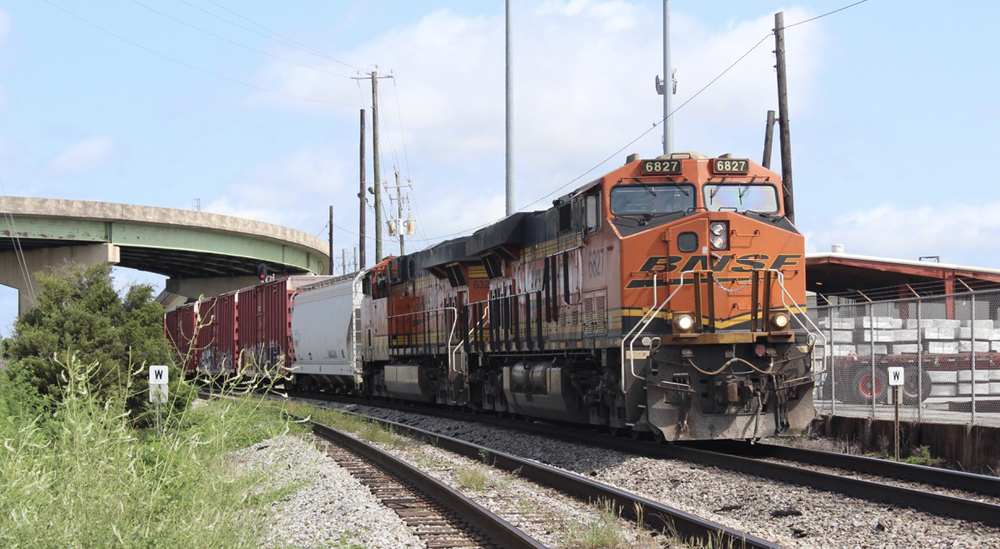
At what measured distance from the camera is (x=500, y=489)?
10.3 metres

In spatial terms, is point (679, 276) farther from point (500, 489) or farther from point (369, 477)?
point (369, 477)

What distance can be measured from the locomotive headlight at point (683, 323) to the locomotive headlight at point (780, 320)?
1.11 metres

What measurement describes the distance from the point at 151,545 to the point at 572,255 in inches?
363

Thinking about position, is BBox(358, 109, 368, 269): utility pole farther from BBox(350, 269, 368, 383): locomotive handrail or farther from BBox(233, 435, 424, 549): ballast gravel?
BBox(233, 435, 424, 549): ballast gravel

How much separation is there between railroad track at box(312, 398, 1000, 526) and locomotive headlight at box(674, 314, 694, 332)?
154cm

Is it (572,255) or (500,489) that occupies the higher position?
(572,255)

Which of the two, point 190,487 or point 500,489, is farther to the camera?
point 500,489

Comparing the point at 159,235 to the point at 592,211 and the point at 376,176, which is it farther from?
the point at 592,211

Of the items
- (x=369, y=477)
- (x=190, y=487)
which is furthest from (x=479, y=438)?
(x=190, y=487)

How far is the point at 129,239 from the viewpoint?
43938 mm

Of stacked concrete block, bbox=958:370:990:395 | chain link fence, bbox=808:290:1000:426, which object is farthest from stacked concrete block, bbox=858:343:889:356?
stacked concrete block, bbox=958:370:990:395

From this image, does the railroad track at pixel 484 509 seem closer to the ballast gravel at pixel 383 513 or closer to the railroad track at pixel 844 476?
the ballast gravel at pixel 383 513

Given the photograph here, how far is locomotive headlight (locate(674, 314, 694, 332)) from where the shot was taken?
1200 centimetres

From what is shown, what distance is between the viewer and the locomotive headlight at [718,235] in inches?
488
